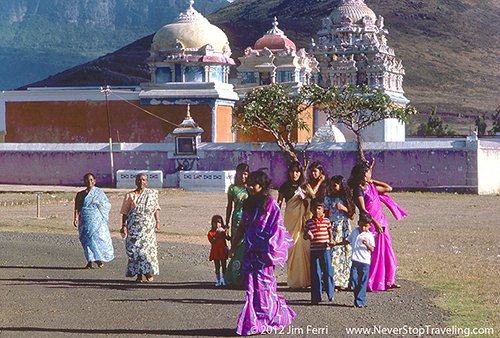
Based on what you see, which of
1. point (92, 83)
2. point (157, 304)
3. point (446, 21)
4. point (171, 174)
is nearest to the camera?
point (157, 304)

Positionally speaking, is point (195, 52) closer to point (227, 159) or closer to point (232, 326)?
point (227, 159)

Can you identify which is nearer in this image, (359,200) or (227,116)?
(359,200)

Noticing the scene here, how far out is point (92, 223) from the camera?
15469mm

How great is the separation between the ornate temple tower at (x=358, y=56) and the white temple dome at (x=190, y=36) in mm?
8708

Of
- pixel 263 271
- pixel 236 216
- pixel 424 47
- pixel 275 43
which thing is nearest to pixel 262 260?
pixel 263 271

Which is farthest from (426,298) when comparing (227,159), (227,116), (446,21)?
(446,21)

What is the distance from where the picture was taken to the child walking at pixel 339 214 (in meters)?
12.3

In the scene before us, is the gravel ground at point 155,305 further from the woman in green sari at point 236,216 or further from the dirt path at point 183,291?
the woman in green sari at point 236,216

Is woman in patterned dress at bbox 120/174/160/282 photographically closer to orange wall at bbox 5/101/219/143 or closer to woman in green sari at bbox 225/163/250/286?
woman in green sari at bbox 225/163/250/286

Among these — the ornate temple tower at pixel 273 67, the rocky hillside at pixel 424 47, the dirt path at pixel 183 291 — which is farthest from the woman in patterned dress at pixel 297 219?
the rocky hillside at pixel 424 47

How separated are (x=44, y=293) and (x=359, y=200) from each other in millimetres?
3680

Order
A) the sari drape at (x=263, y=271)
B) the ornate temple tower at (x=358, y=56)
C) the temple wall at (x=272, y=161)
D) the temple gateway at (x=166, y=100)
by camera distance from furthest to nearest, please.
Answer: the ornate temple tower at (x=358, y=56), the temple gateway at (x=166, y=100), the temple wall at (x=272, y=161), the sari drape at (x=263, y=271)

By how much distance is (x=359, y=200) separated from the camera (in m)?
12.4

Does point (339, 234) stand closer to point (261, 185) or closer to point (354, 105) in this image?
point (261, 185)
